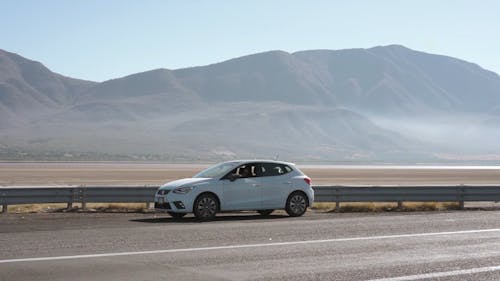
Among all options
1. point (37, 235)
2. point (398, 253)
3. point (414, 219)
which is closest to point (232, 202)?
point (414, 219)

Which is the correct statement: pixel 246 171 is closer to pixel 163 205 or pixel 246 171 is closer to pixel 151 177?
pixel 163 205

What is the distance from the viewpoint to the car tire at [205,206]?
1678cm

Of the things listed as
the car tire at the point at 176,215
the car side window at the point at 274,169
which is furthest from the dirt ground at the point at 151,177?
the car side window at the point at 274,169

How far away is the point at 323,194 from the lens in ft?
67.5

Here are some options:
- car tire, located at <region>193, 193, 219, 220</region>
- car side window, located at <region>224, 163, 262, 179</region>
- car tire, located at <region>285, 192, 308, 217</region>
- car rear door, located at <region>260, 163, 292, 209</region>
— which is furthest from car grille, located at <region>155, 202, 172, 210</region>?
car tire, located at <region>285, 192, 308, 217</region>

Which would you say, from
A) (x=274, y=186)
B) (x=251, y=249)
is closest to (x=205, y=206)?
(x=274, y=186)

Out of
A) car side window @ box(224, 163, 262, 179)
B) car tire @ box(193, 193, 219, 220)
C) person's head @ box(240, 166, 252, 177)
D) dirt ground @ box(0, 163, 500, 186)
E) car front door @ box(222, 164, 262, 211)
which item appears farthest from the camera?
dirt ground @ box(0, 163, 500, 186)

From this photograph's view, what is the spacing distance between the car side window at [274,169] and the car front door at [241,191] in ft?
1.09

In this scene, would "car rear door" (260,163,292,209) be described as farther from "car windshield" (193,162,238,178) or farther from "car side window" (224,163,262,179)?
"car windshield" (193,162,238,178)

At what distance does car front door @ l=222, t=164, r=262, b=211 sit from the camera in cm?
1719

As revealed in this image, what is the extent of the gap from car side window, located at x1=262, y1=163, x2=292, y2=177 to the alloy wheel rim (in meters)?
0.68

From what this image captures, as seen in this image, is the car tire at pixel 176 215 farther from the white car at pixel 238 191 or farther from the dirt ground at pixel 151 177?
the dirt ground at pixel 151 177

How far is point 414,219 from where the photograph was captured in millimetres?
16875

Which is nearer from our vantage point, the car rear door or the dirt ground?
the car rear door
